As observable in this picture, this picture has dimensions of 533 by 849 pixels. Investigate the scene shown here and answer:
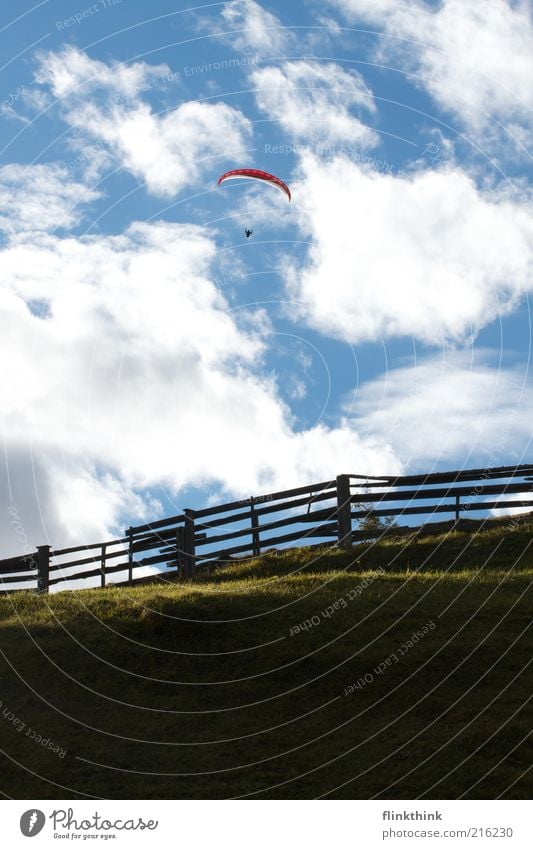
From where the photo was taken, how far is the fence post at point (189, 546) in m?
25.0

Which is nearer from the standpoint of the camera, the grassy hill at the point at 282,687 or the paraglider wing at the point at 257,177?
the grassy hill at the point at 282,687

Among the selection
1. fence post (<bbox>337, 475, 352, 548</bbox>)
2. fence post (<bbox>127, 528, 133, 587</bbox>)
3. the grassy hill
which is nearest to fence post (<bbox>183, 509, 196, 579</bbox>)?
fence post (<bbox>127, 528, 133, 587</bbox>)

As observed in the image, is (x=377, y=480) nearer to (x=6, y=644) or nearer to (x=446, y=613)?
(x=446, y=613)

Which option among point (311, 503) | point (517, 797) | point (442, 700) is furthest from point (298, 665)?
point (311, 503)
